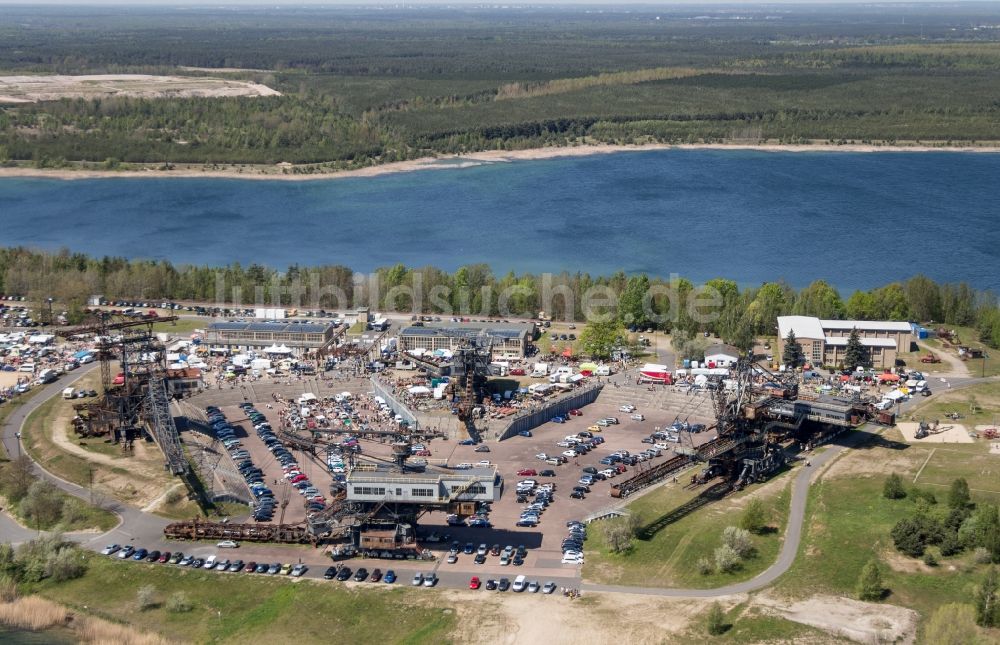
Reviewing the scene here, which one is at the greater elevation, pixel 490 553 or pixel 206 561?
pixel 490 553

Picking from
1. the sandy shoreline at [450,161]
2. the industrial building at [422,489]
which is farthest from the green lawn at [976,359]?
the sandy shoreline at [450,161]

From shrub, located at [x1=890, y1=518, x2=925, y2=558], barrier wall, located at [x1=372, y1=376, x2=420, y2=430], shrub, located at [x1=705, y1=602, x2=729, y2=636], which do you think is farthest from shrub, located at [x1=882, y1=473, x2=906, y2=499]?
barrier wall, located at [x1=372, y1=376, x2=420, y2=430]

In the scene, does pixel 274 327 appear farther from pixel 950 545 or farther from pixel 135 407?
pixel 950 545

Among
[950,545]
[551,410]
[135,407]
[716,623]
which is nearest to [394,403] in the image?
[551,410]

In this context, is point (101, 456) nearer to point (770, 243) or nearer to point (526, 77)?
point (770, 243)

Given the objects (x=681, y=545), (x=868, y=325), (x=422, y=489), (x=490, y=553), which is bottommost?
(x=490, y=553)

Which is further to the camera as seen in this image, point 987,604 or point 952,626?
point 987,604
